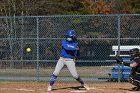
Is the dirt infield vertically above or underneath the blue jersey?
underneath

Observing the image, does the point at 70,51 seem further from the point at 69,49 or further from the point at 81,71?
the point at 81,71

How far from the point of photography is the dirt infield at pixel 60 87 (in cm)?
1591

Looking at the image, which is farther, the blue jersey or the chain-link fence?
the chain-link fence

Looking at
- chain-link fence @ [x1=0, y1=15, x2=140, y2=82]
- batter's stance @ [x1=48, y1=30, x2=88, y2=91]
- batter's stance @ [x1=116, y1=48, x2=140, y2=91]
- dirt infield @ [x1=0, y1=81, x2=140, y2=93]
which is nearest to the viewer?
batter's stance @ [x1=116, y1=48, x2=140, y2=91]

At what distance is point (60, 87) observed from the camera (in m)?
17.4

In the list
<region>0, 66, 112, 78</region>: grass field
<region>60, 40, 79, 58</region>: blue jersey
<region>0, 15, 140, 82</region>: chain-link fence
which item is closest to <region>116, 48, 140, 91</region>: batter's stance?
Result: <region>60, 40, 79, 58</region>: blue jersey

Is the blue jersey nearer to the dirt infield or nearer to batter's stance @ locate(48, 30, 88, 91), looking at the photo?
batter's stance @ locate(48, 30, 88, 91)

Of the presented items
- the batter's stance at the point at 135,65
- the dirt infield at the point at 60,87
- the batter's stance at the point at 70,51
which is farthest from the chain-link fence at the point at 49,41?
the batter's stance at the point at 135,65

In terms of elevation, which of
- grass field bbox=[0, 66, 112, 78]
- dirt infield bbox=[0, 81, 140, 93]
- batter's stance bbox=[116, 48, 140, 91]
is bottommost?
grass field bbox=[0, 66, 112, 78]

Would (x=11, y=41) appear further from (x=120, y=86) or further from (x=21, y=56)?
(x=120, y=86)

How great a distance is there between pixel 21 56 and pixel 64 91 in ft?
16.6

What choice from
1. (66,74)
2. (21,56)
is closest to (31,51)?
(21,56)

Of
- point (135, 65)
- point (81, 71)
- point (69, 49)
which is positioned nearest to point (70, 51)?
point (69, 49)

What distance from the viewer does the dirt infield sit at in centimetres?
1591
